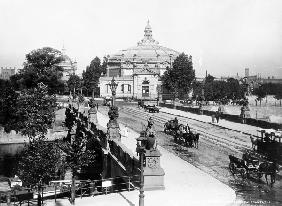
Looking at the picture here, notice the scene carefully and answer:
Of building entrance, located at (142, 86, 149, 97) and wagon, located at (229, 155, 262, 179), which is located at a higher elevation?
building entrance, located at (142, 86, 149, 97)

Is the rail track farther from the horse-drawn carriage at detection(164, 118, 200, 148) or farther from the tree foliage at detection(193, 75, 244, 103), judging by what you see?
the tree foliage at detection(193, 75, 244, 103)

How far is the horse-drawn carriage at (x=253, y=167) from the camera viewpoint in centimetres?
1773

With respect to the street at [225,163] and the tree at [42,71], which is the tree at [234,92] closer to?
the tree at [42,71]

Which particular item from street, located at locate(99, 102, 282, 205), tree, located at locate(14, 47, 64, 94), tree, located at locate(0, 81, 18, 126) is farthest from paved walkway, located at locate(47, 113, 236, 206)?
tree, located at locate(14, 47, 64, 94)

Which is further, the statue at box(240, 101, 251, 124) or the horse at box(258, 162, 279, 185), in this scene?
the statue at box(240, 101, 251, 124)

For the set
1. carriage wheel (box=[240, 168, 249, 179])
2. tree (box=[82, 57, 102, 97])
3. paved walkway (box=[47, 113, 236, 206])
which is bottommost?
paved walkway (box=[47, 113, 236, 206])

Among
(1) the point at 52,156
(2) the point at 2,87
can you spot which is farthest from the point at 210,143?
(2) the point at 2,87

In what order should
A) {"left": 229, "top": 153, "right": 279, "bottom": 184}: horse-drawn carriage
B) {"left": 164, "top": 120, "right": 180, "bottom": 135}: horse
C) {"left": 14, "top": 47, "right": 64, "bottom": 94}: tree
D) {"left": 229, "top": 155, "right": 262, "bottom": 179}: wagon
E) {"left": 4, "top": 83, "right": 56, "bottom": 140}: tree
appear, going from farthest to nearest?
{"left": 14, "top": 47, "right": 64, "bottom": 94}: tree < {"left": 4, "top": 83, "right": 56, "bottom": 140}: tree < {"left": 164, "top": 120, "right": 180, "bottom": 135}: horse < {"left": 229, "top": 155, "right": 262, "bottom": 179}: wagon < {"left": 229, "top": 153, "right": 279, "bottom": 184}: horse-drawn carriage

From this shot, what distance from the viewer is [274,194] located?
1580 cm

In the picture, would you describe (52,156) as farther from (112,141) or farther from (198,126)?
(198,126)

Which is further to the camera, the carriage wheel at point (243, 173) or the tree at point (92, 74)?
the tree at point (92, 74)

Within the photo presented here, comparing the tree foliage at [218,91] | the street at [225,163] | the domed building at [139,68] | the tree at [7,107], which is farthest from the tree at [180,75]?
the street at [225,163]

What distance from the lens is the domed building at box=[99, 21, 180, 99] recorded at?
99.7m

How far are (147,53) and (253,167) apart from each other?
344ft
